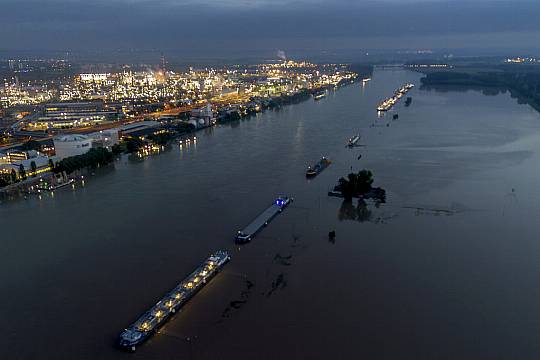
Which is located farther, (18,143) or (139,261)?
(18,143)

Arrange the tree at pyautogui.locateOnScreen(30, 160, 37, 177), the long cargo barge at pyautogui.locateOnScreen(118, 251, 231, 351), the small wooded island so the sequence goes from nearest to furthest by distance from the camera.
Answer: the long cargo barge at pyautogui.locateOnScreen(118, 251, 231, 351)
the small wooded island
the tree at pyautogui.locateOnScreen(30, 160, 37, 177)

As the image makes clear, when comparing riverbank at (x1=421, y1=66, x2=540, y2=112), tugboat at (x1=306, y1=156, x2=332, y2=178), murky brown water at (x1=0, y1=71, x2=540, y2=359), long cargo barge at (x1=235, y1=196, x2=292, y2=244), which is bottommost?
murky brown water at (x1=0, y1=71, x2=540, y2=359)

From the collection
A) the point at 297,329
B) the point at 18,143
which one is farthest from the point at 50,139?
the point at 297,329

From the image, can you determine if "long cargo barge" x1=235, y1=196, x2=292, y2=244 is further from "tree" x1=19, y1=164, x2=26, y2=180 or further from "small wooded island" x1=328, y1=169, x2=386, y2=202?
"tree" x1=19, y1=164, x2=26, y2=180

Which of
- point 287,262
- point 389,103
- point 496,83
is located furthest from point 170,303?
point 496,83

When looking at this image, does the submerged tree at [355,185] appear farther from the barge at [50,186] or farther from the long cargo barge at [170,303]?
the barge at [50,186]

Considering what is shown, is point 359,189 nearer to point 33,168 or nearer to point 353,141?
point 353,141

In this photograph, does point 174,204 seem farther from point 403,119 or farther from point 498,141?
point 403,119

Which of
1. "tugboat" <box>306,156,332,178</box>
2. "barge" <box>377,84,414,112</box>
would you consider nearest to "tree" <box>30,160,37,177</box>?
"tugboat" <box>306,156,332,178</box>
